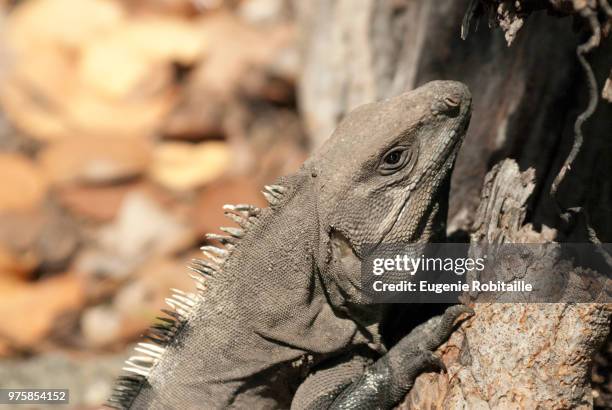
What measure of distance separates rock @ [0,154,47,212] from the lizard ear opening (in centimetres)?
910

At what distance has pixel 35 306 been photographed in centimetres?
1050

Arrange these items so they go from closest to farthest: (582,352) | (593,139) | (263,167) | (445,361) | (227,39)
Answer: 1. (582,352)
2. (445,361)
3. (593,139)
4. (263,167)
5. (227,39)

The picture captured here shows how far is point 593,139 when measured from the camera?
4070 mm

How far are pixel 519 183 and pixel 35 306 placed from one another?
8.15 meters

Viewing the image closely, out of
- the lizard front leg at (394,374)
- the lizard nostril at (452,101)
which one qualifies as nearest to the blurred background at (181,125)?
the lizard nostril at (452,101)

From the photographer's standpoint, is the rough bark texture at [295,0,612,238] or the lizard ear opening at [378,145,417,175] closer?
the lizard ear opening at [378,145,417,175]

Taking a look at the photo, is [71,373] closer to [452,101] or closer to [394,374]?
[394,374]

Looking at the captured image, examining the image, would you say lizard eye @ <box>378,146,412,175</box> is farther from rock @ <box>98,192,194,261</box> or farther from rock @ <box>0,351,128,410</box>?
rock @ <box>98,192,194,261</box>

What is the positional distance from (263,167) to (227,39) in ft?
8.89

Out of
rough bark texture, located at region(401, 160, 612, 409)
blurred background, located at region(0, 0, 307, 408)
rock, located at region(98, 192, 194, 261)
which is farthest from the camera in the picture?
rock, located at region(98, 192, 194, 261)

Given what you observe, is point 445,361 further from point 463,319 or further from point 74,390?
point 74,390

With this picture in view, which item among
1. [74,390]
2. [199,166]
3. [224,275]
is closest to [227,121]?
[199,166]

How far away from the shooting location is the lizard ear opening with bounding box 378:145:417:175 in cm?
390

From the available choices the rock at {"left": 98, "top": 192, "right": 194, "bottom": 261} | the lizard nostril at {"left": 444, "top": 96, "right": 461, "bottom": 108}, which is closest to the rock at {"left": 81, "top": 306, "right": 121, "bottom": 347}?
the rock at {"left": 98, "top": 192, "right": 194, "bottom": 261}
